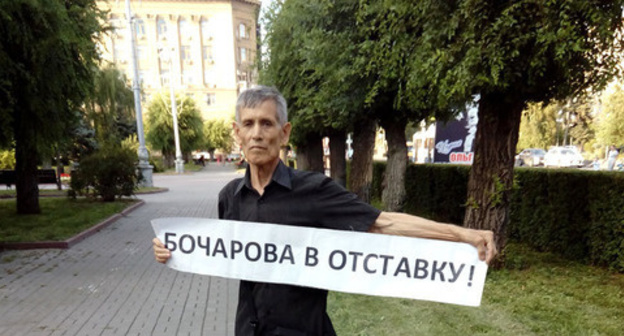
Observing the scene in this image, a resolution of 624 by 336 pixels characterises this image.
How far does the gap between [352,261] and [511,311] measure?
3.39m

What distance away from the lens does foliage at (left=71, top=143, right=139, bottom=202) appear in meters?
12.5

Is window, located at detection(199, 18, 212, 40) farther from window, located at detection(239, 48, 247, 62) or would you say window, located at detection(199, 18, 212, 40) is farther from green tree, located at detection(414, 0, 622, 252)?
green tree, located at detection(414, 0, 622, 252)

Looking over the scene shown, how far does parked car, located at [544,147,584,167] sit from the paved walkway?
30129mm

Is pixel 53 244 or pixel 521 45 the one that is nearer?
pixel 521 45

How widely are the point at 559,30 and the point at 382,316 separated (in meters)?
3.51

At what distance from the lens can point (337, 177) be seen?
13945 millimetres

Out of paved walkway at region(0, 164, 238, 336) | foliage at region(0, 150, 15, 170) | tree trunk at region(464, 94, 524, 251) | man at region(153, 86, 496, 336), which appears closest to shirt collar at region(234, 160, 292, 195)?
man at region(153, 86, 496, 336)

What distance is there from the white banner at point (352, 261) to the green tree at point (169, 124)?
122 ft

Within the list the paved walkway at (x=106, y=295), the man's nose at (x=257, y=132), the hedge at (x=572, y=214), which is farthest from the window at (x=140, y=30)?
the man's nose at (x=257, y=132)

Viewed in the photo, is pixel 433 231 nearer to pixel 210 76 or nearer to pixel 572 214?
pixel 572 214

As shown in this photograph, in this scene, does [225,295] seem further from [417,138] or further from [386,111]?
[417,138]

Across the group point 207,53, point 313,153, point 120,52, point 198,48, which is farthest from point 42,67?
point 120,52

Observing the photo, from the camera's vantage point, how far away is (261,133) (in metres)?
1.64

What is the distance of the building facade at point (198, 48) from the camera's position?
63000 millimetres
